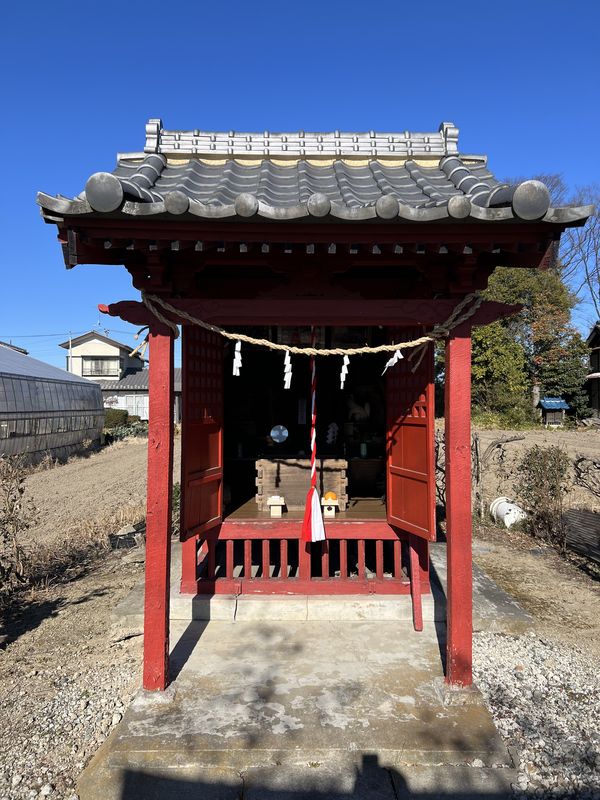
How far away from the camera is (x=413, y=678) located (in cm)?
390

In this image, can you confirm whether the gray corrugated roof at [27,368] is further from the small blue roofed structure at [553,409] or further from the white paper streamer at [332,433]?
the small blue roofed structure at [553,409]

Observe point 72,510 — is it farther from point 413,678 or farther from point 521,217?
point 521,217

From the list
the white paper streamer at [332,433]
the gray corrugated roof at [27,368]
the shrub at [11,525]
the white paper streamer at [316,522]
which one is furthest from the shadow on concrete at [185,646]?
the gray corrugated roof at [27,368]

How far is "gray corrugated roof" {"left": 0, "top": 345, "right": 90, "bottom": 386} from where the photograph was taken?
19.2 m

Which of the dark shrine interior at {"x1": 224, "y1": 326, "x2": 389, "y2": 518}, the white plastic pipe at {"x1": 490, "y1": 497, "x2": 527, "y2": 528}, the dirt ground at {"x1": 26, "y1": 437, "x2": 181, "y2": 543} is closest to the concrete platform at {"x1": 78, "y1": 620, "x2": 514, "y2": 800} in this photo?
the dark shrine interior at {"x1": 224, "y1": 326, "x2": 389, "y2": 518}

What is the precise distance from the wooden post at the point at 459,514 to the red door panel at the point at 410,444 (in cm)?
57

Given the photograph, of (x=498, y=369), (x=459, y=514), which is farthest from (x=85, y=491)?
(x=498, y=369)

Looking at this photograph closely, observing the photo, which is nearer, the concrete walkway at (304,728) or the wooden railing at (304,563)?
the concrete walkway at (304,728)

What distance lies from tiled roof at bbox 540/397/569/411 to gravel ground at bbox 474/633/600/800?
2812 centimetres

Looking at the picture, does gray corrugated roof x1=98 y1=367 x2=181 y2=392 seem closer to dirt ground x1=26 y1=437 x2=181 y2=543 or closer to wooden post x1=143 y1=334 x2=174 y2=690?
dirt ground x1=26 y1=437 x2=181 y2=543

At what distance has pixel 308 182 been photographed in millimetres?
3934

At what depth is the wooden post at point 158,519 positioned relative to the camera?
3.65 metres

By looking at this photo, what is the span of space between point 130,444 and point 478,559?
22.9 metres

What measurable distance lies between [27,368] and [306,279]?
2032 centimetres
